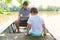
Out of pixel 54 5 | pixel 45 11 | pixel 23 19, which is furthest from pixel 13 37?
pixel 45 11

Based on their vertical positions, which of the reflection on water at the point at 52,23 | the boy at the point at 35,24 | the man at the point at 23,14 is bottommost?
the reflection on water at the point at 52,23

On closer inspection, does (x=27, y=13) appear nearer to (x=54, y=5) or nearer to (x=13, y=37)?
(x=13, y=37)

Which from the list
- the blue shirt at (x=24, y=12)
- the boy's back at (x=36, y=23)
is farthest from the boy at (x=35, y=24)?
the blue shirt at (x=24, y=12)

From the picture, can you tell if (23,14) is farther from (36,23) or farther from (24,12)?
(36,23)


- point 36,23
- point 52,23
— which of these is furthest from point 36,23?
point 52,23

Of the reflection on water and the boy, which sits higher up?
the boy

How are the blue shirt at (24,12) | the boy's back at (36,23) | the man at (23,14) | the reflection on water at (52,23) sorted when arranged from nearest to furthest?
the boy's back at (36,23)
the man at (23,14)
the blue shirt at (24,12)
the reflection on water at (52,23)

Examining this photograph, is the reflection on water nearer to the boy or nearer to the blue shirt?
the blue shirt

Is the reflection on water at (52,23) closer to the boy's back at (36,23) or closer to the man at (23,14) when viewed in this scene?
the man at (23,14)

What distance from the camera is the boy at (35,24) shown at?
2730 millimetres

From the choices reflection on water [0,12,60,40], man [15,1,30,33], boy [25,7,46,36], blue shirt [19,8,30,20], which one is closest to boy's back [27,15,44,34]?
boy [25,7,46,36]

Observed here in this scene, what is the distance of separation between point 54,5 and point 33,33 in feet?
53.7

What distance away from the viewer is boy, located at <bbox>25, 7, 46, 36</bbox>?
2730mm

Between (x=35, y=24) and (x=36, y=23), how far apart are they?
20 mm
